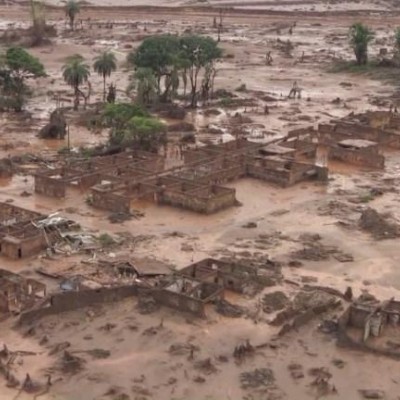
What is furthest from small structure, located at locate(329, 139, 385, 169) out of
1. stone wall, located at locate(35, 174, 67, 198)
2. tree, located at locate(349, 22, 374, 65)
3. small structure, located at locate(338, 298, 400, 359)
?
tree, located at locate(349, 22, 374, 65)

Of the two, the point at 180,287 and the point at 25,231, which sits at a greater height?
the point at 25,231

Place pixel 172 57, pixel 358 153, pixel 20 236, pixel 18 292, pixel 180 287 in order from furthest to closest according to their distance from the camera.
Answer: pixel 172 57 → pixel 358 153 → pixel 20 236 → pixel 180 287 → pixel 18 292

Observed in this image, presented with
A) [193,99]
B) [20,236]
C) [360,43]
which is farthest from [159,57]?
[20,236]

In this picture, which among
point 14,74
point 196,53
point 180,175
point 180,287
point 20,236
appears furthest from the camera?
point 196,53

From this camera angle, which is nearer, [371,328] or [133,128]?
[371,328]

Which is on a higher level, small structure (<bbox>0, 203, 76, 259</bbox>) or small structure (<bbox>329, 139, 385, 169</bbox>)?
small structure (<bbox>329, 139, 385, 169</bbox>)

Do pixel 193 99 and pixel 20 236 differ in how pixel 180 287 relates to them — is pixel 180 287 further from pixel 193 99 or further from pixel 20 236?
pixel 193 99

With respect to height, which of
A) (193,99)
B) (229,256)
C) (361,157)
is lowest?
(229,256)

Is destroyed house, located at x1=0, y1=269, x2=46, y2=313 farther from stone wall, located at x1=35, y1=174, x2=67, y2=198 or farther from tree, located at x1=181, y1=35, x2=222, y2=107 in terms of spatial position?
tree, located at x1=181, y1=35, x2=222, y2=107
